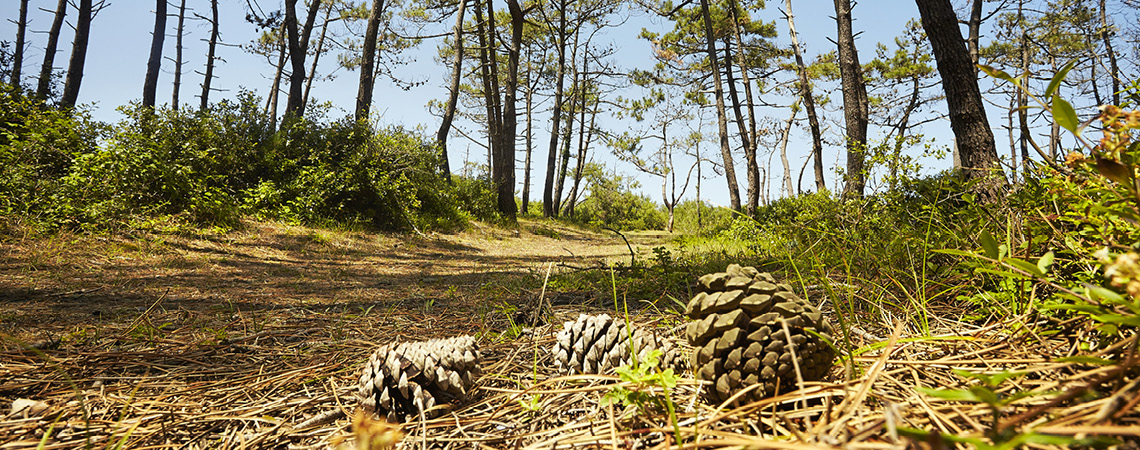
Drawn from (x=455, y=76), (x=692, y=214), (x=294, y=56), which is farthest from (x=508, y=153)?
(x=692, y=214)

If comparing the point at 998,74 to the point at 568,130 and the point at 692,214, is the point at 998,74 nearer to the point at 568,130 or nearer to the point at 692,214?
the point at 568,130

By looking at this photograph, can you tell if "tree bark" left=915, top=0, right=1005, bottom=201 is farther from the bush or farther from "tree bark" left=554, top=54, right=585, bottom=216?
"tree bark" left=554, top=54, right=585, bottom=216

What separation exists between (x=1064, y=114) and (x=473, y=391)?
1.28 metres

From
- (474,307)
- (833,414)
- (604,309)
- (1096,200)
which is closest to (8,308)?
(474,307)

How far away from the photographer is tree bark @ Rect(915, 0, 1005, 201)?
308cm

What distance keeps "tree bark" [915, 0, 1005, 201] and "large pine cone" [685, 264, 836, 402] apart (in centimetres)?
300

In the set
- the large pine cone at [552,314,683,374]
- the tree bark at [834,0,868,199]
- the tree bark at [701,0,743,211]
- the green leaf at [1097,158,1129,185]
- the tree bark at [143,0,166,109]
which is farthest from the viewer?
the tree bark at [143,0,166,109]

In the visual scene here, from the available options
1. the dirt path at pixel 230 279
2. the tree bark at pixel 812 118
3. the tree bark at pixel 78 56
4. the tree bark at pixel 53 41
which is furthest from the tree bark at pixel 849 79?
the tree bark at pixel 53 41

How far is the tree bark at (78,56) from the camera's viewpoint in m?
10.3

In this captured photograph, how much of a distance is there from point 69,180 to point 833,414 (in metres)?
7.06

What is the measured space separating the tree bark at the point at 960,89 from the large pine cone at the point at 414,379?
3.40 metres

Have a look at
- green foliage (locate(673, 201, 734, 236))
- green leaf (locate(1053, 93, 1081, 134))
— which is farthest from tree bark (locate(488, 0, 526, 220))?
green leaf (locate(1053, 93, 1081, 134))

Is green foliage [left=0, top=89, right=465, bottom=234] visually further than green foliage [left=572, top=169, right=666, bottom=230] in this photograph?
No

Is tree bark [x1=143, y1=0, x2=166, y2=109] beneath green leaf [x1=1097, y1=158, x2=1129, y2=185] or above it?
above
